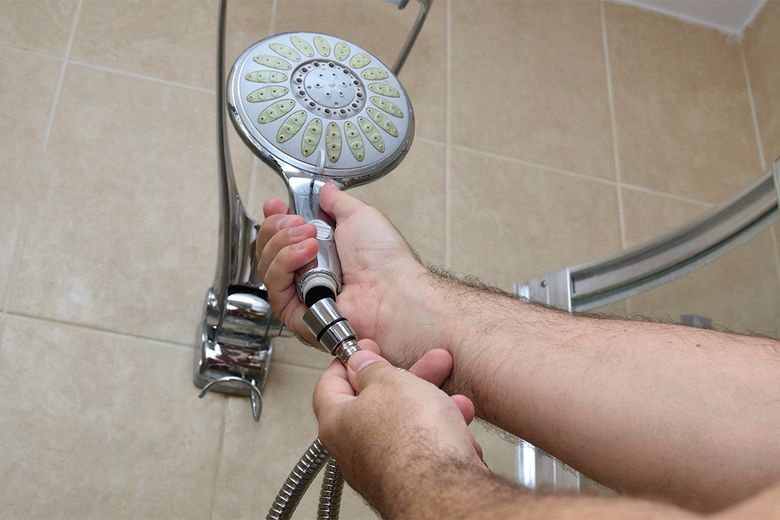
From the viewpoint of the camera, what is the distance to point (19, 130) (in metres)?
1.07

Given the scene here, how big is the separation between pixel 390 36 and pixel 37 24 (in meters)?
0.45

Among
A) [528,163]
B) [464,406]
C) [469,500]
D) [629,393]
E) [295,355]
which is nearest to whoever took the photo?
[469,500]

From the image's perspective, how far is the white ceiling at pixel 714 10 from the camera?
4.74 feet

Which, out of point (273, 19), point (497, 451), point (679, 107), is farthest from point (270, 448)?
point (679, 107)

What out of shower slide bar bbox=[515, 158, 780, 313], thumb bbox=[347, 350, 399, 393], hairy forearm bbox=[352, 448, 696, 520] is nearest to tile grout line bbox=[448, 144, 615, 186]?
shower slide bar bbox=[515, 158, 780, 313]

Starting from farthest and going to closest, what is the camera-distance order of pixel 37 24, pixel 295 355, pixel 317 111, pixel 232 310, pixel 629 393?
pixel 37 24 < pixel 295 355 < pixel 232 310 < pixel 317 111 < pixel 629 393

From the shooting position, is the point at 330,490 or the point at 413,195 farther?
the point at 413,195

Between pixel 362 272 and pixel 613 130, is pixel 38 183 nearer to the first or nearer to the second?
pixel 362 272

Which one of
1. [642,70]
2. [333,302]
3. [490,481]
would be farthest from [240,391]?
[642,70]

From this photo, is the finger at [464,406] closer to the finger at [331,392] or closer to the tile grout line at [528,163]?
the finger at [331,392]

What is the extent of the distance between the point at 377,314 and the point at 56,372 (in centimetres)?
35

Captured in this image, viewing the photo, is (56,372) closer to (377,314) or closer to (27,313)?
(27,313)

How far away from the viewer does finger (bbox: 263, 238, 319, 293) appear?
741 mm

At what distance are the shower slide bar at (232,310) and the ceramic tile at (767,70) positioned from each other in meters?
0.82
